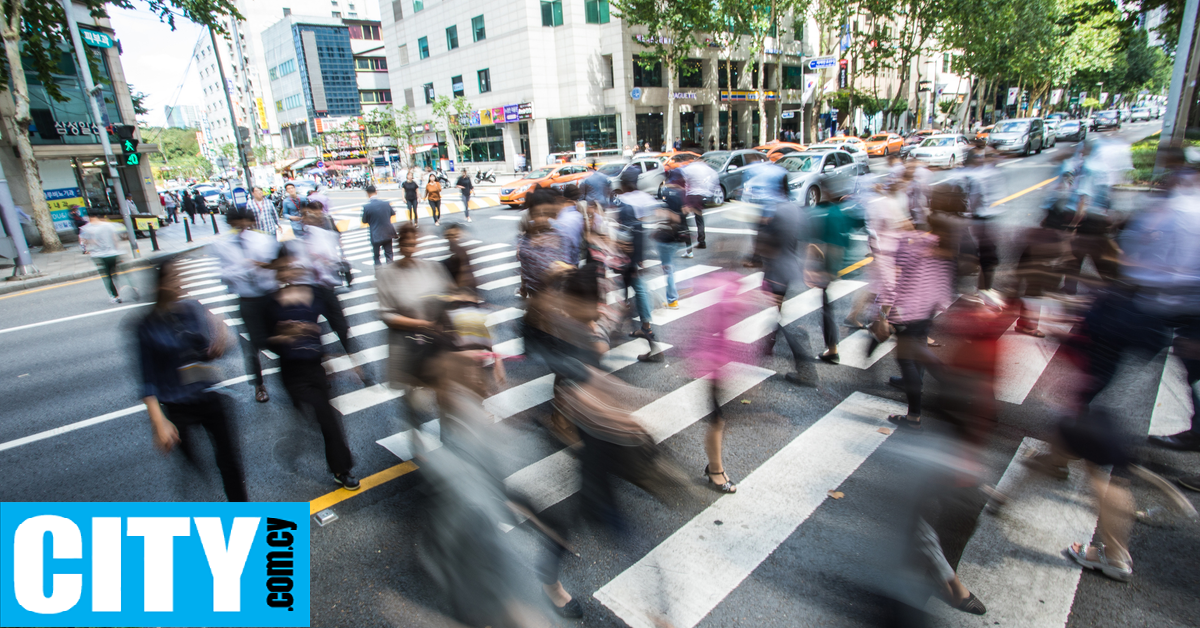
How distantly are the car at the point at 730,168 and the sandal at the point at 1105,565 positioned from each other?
15797 millimetres

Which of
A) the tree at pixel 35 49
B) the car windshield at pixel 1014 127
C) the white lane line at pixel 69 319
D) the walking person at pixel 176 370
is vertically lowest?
the white lane line at pixel 69 319

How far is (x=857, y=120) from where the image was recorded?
55.6 metres

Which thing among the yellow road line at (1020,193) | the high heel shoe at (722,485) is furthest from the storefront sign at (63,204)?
the yellow road line at (1020,193)

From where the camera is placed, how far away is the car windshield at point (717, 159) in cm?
1941

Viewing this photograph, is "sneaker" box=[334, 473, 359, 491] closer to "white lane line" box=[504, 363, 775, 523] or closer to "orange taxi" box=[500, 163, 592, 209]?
"white lane line" box=[504, 363, 775, 523]

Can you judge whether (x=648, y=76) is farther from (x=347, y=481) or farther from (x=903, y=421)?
(x=347, y=481)

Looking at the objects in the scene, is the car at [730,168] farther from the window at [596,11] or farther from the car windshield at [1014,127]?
the window at [596,11]

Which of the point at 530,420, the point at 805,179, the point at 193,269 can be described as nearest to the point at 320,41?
the point at 193,269

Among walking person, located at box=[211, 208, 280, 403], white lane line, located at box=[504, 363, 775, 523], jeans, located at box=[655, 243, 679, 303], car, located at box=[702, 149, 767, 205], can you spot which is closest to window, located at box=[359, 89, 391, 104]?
car, located at box=[702, 149, 767, 205]

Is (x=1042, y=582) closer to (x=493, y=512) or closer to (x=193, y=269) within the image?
(x=493, y=512)

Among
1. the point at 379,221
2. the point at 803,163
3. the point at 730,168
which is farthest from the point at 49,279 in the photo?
the point at 803,163

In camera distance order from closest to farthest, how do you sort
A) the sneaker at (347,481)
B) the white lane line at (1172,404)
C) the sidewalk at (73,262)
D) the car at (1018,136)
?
1. the sneaker at (347,481)
2. the white lane line at (1172,404)
3. the sidewalk at (73,262)
4. the car at (1018,136)

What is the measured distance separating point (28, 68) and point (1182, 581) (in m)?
35.2

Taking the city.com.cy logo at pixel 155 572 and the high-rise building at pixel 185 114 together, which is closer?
the city.com.cy logo at pixel 155 572
